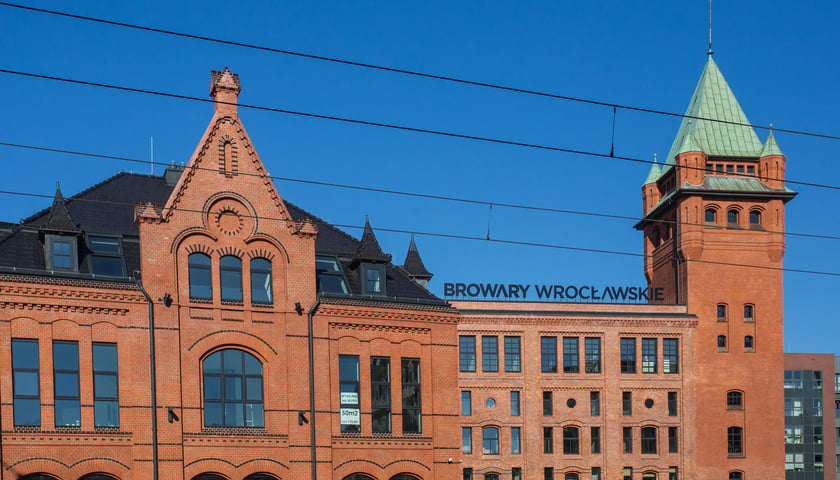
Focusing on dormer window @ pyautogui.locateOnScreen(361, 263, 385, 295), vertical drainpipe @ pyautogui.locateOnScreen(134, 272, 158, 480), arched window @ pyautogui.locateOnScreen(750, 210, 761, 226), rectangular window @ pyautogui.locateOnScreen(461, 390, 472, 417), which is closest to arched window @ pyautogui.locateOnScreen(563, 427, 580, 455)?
rectangular window @ pyautogui.locateOnScreen(461, 390, 472, 417)

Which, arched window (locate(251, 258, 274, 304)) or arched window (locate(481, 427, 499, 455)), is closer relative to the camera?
arched window (locate(251, 258, 274, 304))

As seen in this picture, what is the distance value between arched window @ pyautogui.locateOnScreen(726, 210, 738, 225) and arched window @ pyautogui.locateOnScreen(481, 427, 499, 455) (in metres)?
20.7

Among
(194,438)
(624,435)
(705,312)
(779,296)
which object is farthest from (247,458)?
(779,296)

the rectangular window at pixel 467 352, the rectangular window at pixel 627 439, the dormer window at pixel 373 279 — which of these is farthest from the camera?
the rectangular window at pixel 627 439

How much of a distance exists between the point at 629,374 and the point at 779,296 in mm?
11499

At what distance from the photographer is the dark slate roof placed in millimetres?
37219

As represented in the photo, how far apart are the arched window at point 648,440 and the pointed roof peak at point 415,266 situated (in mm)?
20907

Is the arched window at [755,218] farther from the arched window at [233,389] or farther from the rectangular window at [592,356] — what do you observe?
the arched window at [233,389]

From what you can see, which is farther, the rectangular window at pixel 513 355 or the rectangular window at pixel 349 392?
the rectangular window at pixel 513 355

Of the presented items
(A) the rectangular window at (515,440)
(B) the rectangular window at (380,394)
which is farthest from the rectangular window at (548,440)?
(B) the rectangular window at (380,394)

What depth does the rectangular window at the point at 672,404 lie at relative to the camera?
213ft

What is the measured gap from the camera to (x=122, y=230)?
40.2m

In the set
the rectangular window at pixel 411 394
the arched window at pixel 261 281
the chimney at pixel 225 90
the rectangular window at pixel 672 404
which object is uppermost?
the chimney at pixel 225 90

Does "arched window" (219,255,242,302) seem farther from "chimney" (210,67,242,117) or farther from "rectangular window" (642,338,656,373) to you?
"rectangular window" (642,338,656,373)
